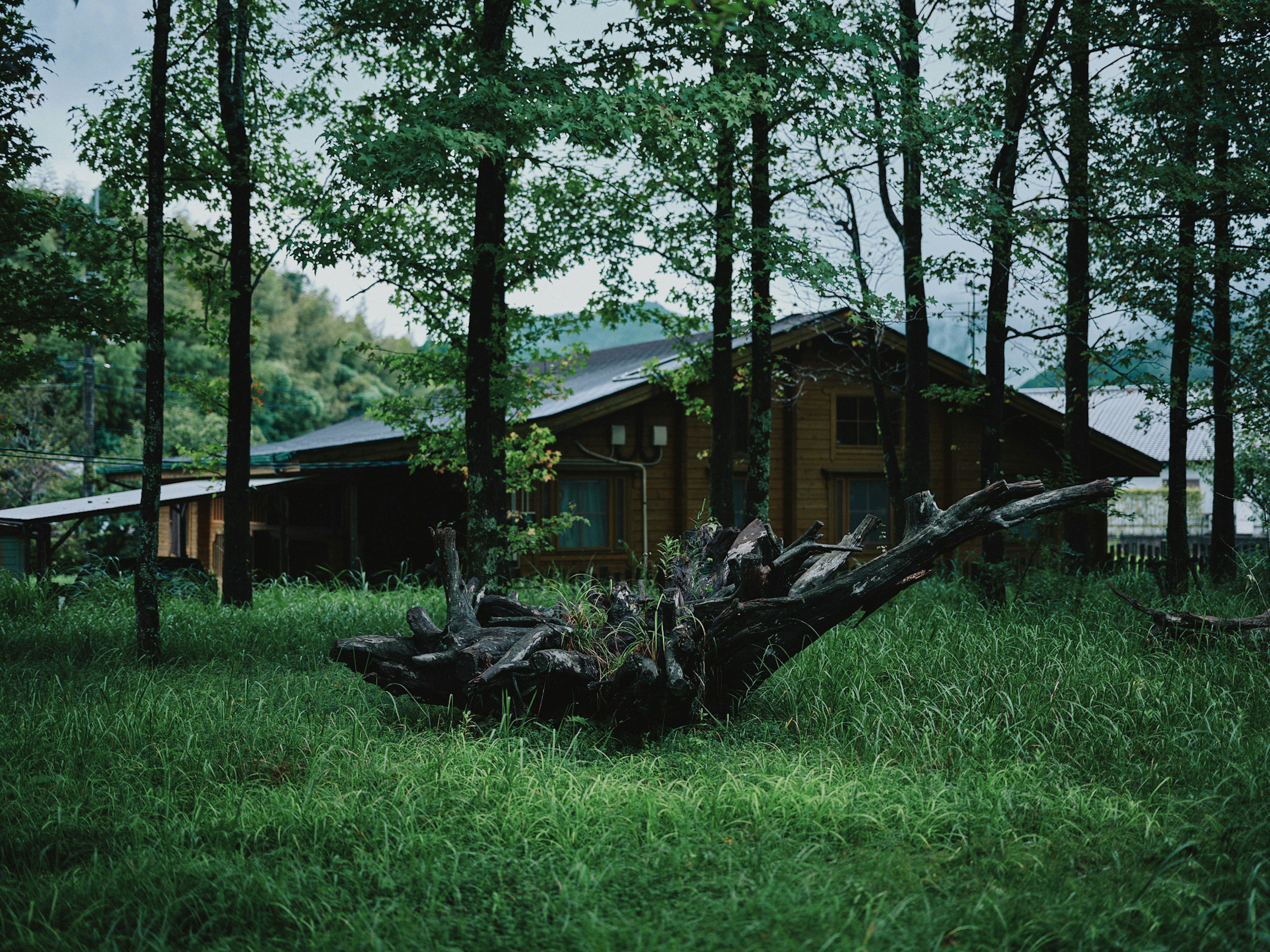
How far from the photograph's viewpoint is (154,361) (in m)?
7.44

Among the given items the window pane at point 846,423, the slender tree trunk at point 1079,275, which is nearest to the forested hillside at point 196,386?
the window pane at point 846,423

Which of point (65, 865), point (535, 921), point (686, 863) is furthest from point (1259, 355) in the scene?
point (65, 865)

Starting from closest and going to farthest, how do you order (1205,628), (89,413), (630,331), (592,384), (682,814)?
(682,814) → (1205,628) → (592,384) → (89,413) → (630,331)

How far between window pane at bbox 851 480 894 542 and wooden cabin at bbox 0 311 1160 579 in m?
0.03

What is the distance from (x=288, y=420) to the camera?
39.9 m

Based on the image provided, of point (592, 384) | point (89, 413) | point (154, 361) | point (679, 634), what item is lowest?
point (679, 634)

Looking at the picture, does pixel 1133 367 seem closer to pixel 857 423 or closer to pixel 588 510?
pixel 857 423

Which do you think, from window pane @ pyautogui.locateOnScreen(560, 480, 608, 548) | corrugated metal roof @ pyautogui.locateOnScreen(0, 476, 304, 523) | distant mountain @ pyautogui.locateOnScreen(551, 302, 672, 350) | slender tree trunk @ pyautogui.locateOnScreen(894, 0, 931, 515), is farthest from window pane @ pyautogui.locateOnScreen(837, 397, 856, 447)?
corrugated metal roof @ pyautogui.locateOnScreen(0, 476, 304, 523)

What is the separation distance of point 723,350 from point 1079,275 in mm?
4471

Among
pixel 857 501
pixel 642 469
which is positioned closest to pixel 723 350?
pixel 642 469

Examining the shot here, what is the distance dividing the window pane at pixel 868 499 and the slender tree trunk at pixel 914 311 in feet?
20.9

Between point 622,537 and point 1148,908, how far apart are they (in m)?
12.7

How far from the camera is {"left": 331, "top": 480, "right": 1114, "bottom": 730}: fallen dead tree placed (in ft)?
17.4

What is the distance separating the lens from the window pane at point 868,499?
17.3m
